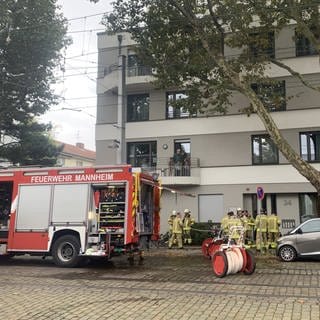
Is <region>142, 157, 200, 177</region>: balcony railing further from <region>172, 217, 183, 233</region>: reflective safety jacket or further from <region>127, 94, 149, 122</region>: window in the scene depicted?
<region>172, 217, 183, 233</region>: reflective safety jacket

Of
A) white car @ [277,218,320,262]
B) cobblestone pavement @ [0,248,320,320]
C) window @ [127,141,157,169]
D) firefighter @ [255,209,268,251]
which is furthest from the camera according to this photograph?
window @ [127,141,157,169]

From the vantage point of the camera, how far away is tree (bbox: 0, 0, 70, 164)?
24.8 metres

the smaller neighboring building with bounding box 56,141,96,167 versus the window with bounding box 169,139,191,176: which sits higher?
the smaller neighboring building with bounding box 56,141,96,167

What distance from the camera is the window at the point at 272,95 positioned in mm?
21147

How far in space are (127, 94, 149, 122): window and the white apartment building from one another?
0.06 meters

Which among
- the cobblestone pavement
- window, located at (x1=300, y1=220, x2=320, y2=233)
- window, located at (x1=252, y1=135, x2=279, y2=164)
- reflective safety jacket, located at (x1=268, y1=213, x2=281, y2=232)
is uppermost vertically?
window, located at (x1=252, y1=135, x2=279, y2=164)

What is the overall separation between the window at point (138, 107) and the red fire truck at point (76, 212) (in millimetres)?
13892

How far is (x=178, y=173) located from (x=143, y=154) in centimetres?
291

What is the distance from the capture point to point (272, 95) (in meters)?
21.6

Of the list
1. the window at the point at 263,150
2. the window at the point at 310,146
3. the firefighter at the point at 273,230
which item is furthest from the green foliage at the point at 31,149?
the window at the point at 310,146

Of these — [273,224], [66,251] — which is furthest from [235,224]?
[66,251]

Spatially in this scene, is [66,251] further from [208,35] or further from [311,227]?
[208,35]

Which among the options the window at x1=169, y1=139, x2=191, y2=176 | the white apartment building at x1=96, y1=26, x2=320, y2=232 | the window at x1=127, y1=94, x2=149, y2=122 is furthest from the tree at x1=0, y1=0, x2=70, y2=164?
the window at x1=169, y1=139, x2=191, y2=176

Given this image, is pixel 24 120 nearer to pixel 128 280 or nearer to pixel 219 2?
pixel 219 2
